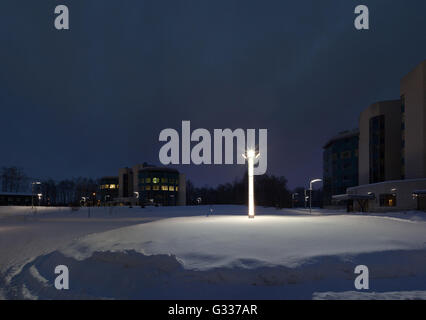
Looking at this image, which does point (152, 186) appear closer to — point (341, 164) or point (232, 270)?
point (341, 164)

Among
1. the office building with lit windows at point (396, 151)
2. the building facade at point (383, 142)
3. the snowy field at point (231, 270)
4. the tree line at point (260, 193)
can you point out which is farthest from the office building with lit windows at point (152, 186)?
the snowy field at point (231, 270)

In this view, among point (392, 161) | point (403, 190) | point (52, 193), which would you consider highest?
point (392, 161)

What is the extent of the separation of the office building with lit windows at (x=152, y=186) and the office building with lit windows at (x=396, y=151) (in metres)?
78.4

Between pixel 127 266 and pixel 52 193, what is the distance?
6097 inches

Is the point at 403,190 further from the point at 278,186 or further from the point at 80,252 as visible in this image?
the point at 278,186

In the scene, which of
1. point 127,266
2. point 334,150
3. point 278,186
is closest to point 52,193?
point 278,186

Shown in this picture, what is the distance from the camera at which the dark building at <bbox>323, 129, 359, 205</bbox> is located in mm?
80750

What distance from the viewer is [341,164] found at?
84.8m

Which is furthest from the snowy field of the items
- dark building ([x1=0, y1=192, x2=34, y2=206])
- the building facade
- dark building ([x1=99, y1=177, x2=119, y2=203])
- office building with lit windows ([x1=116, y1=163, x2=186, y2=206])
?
dark building ([x1=99, y1=177, x2=119, y2=203])

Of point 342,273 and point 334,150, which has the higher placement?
point 334,150

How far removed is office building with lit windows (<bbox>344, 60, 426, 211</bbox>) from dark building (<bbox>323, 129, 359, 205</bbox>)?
2052cm

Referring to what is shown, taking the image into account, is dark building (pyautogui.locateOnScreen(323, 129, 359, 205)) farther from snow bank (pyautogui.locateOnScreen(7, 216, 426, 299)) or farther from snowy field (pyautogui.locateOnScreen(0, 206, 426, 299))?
snow bank (pyautogui.locateOnScreen(7, 216, 426, 299))

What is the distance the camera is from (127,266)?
298 inches

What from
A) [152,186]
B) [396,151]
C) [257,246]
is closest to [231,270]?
[257,246]
